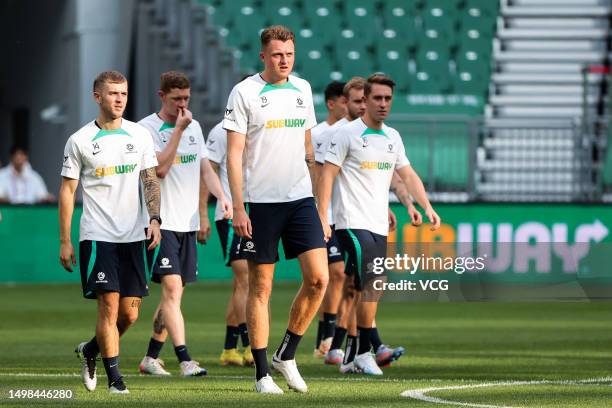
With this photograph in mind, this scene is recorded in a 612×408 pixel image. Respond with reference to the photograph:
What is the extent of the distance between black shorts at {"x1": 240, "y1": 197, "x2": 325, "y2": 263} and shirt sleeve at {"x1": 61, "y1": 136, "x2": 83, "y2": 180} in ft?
3.65

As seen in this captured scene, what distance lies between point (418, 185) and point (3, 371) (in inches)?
135

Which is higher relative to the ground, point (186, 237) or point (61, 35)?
point (61, 35)

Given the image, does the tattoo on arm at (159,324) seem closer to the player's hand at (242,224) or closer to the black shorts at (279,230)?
the black shorts at (279,230)

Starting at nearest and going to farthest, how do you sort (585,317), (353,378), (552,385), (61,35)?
(552,385) < (353,378) < (585,317) < (61,35)

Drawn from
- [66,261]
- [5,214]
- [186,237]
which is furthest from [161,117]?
[5,214]

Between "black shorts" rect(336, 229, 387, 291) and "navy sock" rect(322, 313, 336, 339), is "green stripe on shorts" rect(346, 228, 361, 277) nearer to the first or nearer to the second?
"black shorts" rect(336, 229, 387, 291)

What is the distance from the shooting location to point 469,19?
29.5 metres

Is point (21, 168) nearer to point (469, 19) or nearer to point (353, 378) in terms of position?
point (469, 19)

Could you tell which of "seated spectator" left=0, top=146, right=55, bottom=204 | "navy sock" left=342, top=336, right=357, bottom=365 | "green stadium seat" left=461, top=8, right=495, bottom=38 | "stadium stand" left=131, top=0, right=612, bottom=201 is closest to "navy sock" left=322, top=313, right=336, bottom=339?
"navy sock" left=342, top=336, right=357, bottom=365

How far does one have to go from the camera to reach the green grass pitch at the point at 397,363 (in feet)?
31.6

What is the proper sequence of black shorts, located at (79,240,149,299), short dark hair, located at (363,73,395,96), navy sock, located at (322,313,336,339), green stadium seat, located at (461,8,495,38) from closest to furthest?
black shorts, located at (79,240,149,299) < short dark hair, located at (363,73,395,96) < navy sock, located at (322,313,336,339) < green stadium seat, located at (461,8,495,38)

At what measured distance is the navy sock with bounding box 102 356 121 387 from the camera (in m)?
9.92

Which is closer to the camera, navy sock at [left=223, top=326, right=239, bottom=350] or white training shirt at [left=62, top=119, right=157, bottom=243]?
white training shirt at [left=62, top=119, right=157, bottom=243]

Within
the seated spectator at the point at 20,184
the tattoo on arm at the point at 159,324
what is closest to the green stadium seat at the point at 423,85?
the seated spectator at the point at 20,184
